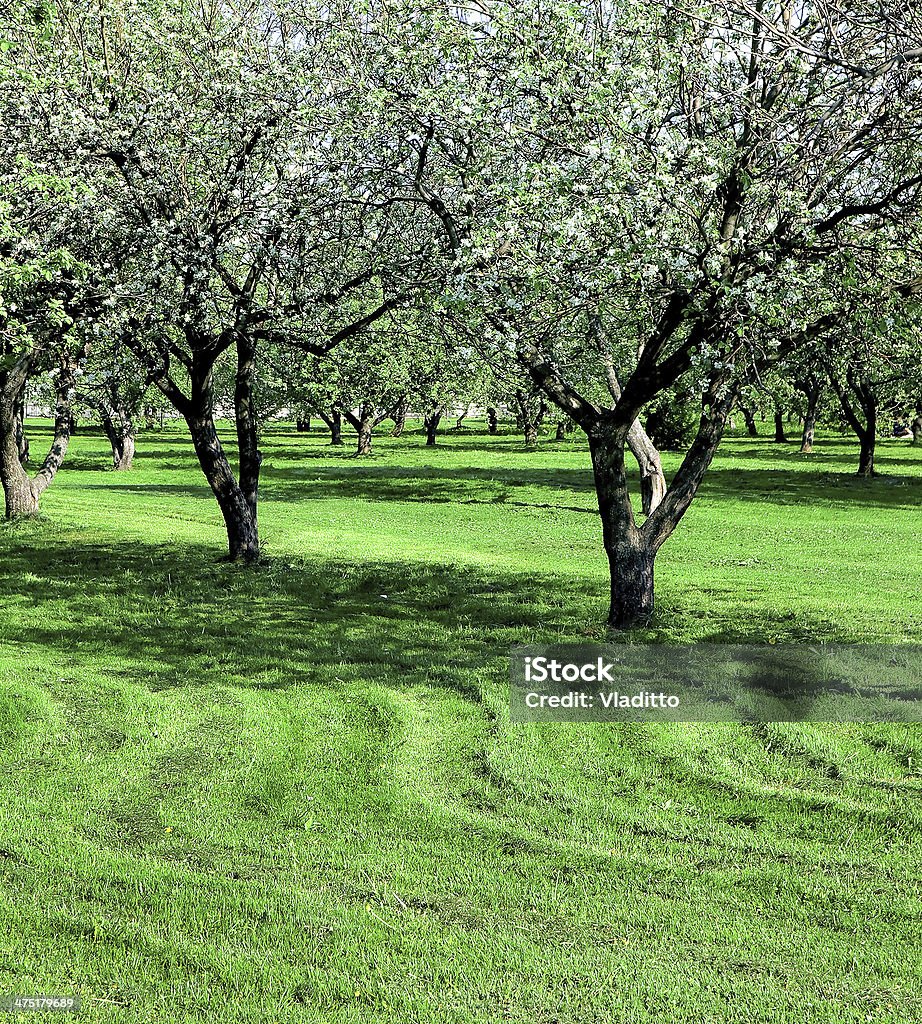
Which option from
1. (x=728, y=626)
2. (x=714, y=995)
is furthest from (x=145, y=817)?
(x=728, y=626)

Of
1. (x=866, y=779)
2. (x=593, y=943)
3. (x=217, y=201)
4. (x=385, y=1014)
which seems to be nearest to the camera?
(x=385, y=1014)

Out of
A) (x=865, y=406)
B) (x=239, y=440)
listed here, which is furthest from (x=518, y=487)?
(x=239, y=440)

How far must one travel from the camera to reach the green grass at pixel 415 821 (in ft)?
18.8

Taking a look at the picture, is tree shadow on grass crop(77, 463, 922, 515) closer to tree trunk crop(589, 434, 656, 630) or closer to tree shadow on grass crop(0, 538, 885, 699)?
tree shadow on grass crop(0, 538, 885, 699)

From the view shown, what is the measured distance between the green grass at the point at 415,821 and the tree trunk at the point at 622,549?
52 cm

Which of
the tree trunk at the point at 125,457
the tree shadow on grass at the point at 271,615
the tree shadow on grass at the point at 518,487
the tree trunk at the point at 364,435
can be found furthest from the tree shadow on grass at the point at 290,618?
the tree trunk at the point at 364,435

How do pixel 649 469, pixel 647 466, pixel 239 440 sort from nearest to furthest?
pixel 239 440 < pixel 647 466 < pixel 649 469

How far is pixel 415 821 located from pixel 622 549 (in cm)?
730

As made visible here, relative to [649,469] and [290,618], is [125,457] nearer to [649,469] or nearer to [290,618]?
[649,469]

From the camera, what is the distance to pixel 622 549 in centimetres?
1430

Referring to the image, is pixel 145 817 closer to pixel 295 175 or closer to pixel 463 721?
pixel 463 721

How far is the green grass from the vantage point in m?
5.73

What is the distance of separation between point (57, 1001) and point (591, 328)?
10156 millimetres

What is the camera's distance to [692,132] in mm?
11711
